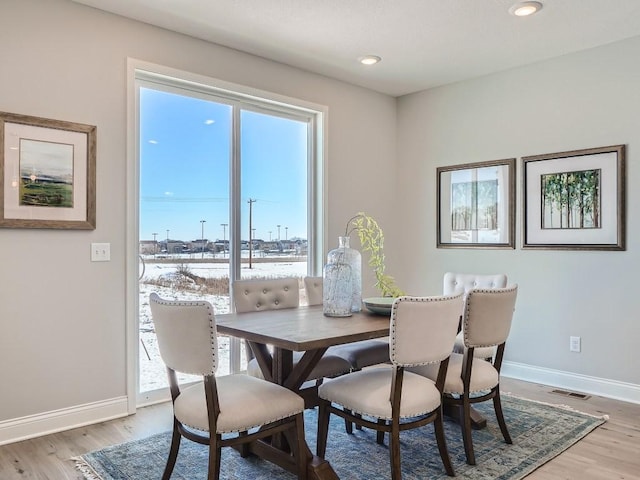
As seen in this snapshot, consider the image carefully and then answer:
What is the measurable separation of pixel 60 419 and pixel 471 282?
2.93 metres

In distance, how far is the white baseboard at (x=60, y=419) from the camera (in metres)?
2.84

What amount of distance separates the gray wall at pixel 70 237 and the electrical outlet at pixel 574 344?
3323 mm

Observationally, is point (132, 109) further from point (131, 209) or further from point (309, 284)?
point (309, 284)

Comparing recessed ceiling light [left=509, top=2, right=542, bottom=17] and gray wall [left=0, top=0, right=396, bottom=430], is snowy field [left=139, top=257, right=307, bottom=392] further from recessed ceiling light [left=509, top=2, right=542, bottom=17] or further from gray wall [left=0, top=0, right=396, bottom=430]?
recessed ceiling light [left=509, top=2, right=542, bottom=17]

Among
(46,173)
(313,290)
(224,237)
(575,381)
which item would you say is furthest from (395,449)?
(46,173)

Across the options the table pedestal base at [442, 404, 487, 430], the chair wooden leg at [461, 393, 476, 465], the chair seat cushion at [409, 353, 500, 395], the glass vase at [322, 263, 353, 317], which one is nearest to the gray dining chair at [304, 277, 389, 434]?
the glass vase at [322, 263, 353, 317]

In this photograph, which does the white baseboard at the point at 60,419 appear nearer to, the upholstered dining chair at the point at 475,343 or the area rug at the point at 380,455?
the area rug at the point at 380,455

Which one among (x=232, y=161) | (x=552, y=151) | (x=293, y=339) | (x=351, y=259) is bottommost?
(x=293, y=339)

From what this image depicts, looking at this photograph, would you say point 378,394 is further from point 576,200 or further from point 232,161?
point 576,200

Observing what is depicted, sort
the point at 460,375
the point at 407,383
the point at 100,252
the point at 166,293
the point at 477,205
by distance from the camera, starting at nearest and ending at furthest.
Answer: the point at 407,383, the point at 460,375, the point at 100,252, the point at 166,293, the point at 477,205

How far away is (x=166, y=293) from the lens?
3.62m

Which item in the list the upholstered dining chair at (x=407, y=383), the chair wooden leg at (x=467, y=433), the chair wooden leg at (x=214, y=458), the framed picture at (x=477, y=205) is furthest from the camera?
the framed picture at (x=477, y=205)

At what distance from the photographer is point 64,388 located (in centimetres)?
305

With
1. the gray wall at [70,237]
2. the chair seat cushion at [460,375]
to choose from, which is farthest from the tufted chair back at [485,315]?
the gray wall at [70,237]
